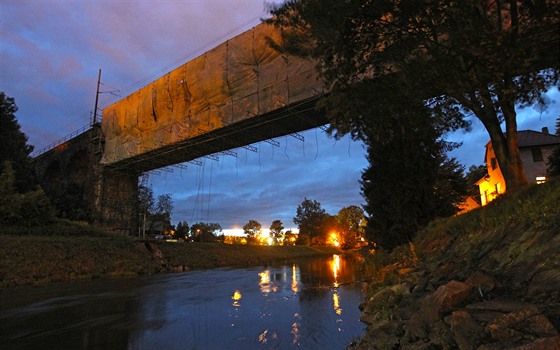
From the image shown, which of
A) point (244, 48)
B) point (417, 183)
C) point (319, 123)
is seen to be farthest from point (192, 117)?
point (417, 183)

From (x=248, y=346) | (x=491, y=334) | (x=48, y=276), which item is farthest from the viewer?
(x=48, y=276)

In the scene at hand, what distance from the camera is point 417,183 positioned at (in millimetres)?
19156

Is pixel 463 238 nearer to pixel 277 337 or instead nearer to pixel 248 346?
pixel 277 337

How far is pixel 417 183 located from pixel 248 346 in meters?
14.7

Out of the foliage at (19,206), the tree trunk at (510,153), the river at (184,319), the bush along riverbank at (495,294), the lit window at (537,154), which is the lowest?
the river at (184,319)

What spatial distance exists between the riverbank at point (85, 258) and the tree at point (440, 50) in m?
20.9

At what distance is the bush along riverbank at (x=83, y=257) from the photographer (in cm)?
2136

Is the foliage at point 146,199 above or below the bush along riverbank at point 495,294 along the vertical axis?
above

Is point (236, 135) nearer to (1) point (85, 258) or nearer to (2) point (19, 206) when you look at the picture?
(1) point (85, 258)

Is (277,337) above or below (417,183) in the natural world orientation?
below

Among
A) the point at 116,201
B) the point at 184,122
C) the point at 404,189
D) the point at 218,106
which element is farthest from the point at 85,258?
the point at 116,201

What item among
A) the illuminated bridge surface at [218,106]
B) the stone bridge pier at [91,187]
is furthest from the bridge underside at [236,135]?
the stone bridge pier at [91,187]

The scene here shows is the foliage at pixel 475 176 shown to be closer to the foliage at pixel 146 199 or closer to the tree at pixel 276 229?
the foliage at pixel 146 199

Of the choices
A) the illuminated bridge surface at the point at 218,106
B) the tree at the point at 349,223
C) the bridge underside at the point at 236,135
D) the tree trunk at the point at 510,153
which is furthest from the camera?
the tree at the point at 349,223
